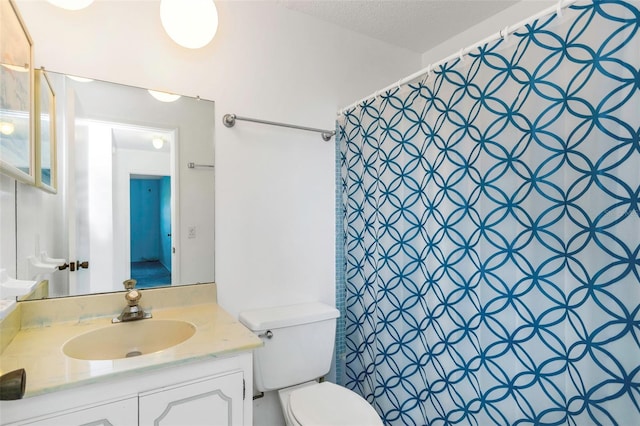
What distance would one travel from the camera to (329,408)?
4.52 ft

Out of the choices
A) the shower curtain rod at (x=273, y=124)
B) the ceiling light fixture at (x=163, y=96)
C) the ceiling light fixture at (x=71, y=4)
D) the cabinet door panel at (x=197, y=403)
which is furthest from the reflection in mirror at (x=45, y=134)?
the cabinet door panel at (x=197, y=403)

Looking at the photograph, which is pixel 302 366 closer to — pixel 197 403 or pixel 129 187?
pixel 197 403

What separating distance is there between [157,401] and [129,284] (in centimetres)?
57

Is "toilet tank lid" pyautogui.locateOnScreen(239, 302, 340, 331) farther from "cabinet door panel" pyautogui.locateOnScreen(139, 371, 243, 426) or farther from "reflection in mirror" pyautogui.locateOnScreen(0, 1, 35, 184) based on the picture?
"reflection in mirror" pyautogui.locateOnScreen(0, 1, 35, 184)

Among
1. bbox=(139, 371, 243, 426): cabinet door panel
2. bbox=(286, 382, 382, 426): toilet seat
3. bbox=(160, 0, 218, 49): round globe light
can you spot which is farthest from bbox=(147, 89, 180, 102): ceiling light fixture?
bbox=(286, 382, 382, 426): toilet seat

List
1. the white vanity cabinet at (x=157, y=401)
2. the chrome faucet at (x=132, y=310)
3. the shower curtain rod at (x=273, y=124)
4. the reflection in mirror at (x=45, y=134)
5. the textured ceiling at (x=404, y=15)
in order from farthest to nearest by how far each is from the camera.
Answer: the textured ceiling at (x=404, y=15) < the shower curtain rod at (x=273, y=124) < the chrome faucet at (x=132, y=310) < the reflection in mirror at (x=45, y=134) < the white vanity cabinet at (x=157, y=401)

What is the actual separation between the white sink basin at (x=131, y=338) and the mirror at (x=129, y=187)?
20 centimetres

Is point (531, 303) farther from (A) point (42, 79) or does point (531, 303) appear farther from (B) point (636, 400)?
Result: (A) point (42, 79)

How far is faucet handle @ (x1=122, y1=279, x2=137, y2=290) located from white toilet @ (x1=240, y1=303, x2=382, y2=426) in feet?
1.64

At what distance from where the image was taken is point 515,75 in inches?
42.4

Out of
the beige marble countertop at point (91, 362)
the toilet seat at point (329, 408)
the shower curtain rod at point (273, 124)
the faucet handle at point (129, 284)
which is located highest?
the shower curtain rod at point (273, 124)

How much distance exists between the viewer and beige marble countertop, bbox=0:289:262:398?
2.82 ft

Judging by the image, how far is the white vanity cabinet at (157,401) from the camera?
0.83 metres

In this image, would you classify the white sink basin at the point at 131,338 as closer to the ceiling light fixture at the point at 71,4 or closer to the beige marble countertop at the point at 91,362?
the beige marble countertop at the point at 91,362
